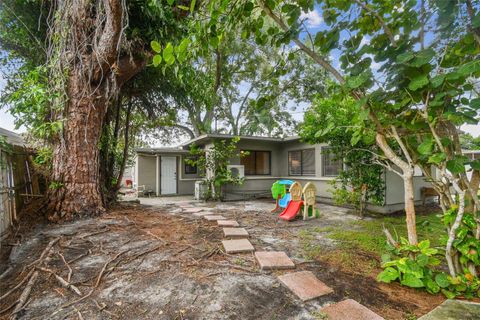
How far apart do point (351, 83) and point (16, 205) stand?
6.03 meters

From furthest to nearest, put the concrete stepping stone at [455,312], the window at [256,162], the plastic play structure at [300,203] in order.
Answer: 1. the window at [256,162]
2. the plastic play structure at [300,203]
3. the concrete stepping stone at [455,312]

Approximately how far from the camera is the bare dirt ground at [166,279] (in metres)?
2.00

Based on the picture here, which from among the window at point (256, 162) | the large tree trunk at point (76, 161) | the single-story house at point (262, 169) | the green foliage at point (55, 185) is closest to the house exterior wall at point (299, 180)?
the single-story house at point (262, 169)

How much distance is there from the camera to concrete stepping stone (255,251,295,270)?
2.87 metres

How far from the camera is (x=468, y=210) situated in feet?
7.82

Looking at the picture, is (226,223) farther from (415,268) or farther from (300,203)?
(415,268)

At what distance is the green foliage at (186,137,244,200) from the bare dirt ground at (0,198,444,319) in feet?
14.6

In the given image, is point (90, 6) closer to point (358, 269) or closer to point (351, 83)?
point (351, 83)

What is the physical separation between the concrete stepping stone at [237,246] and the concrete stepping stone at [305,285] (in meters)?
0.94

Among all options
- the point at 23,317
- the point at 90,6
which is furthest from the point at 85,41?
the point at 23,317

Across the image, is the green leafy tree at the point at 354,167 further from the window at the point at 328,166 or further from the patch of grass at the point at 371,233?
the window at the point at 328,166

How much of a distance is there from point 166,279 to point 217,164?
21.2 ft

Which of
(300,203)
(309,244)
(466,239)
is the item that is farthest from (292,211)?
(466,239)

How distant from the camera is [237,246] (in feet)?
11.8
